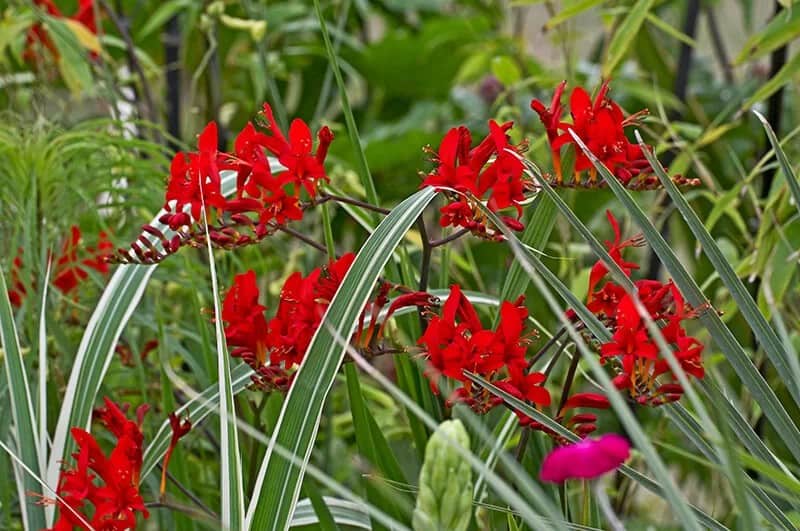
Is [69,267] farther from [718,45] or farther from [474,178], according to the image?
[718,45]

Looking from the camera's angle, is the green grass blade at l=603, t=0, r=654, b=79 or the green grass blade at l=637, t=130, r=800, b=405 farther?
the green grass blade at l=603, t=0, r=654, b=79

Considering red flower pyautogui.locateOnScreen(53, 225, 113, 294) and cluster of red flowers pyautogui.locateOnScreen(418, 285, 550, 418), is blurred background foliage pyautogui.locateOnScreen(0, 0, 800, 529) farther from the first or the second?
cluster of red flowers pyautogui.locateOnScreen(418, 285, 550, 418)

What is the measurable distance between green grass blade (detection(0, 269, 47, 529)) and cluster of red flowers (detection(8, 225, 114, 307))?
0.72ft

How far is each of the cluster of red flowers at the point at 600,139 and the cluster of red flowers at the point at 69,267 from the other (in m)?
0.43

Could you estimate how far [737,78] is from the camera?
A: 200 centimetres

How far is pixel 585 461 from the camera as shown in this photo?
33cm

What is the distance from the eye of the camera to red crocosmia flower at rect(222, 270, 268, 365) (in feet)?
2.08

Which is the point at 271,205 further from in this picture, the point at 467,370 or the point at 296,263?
the point at 296,263

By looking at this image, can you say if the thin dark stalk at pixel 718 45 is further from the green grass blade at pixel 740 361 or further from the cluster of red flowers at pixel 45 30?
the green grass blade at pixel 740 361

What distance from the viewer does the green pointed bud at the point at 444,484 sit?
418 millimetres

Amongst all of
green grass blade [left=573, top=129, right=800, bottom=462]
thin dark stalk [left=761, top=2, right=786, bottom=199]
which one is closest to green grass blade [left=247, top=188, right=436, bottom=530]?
green grass blade [left=573, top=129, right=800, bottom=462]

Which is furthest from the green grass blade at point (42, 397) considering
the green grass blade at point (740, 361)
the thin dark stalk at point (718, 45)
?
the thin dark stalk at point (718, 45)

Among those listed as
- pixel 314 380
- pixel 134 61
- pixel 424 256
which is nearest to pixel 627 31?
pixel 424 256

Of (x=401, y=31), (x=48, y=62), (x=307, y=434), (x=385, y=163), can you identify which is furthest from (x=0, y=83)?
(x=307, y=434)
